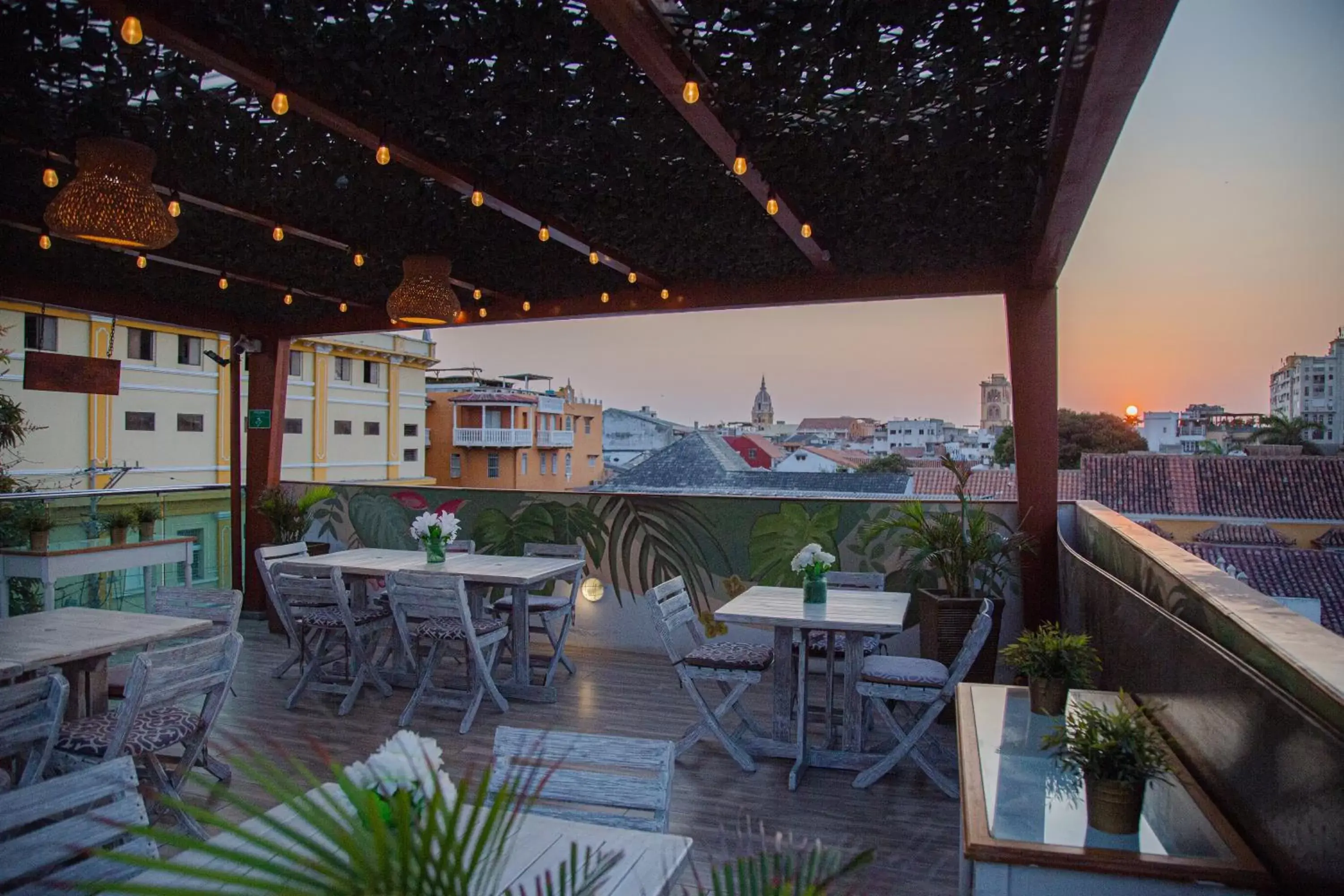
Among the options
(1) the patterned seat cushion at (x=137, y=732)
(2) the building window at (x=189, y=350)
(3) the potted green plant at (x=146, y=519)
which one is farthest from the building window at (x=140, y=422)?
(1) the patterned seat cushion at (x=137, y=732)

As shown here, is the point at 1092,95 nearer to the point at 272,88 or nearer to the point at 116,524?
the point at 272,88

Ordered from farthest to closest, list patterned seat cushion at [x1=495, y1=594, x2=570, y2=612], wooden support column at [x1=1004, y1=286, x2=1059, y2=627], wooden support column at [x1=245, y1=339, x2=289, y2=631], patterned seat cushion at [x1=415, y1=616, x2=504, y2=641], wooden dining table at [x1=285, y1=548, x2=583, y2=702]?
1. wooden support column at [x1=245, y1=339, x2=289, y2=631]
2. patterned seat cushion at [x1=495, y1=594, x2=570, y2=612]
3. wooden support column at [x1=1004, y1=286, x2=1059, y2=627]
4. wooden dining table at [x1=285, y1=548, x2=583, y2=702]
5. patterned seat cushion at [x1=415, y1=616, x2=504, y2=641]

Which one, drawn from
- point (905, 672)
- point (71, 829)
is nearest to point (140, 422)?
point (905, 672)

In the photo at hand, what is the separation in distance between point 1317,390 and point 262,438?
22.6 metres

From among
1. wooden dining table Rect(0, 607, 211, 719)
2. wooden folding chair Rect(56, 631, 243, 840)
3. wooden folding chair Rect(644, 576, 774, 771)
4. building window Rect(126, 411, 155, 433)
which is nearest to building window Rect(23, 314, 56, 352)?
building window Rect(126, 411, 155, 433)

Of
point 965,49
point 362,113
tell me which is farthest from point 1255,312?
point 362,113

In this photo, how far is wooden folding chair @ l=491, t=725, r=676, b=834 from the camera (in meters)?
2.23

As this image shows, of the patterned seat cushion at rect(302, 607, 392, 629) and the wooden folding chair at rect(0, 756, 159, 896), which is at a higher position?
the wooden folding chair at rect(0, 756, 159, 896)

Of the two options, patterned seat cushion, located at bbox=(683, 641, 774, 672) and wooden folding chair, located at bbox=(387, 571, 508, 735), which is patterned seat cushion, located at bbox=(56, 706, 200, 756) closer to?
wooden folding chair, located at bbox=(387, 571, 508, 735)

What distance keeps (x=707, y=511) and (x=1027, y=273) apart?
2926 mm

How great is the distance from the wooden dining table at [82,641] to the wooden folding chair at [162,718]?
130mm

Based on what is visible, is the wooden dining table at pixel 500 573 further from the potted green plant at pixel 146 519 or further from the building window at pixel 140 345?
the building window at pixel 140 345

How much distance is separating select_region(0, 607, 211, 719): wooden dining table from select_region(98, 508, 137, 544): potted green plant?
3.00 m

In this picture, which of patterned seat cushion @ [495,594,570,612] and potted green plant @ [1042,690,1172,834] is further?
patterned seat cushion @ [495,594,570,612]
